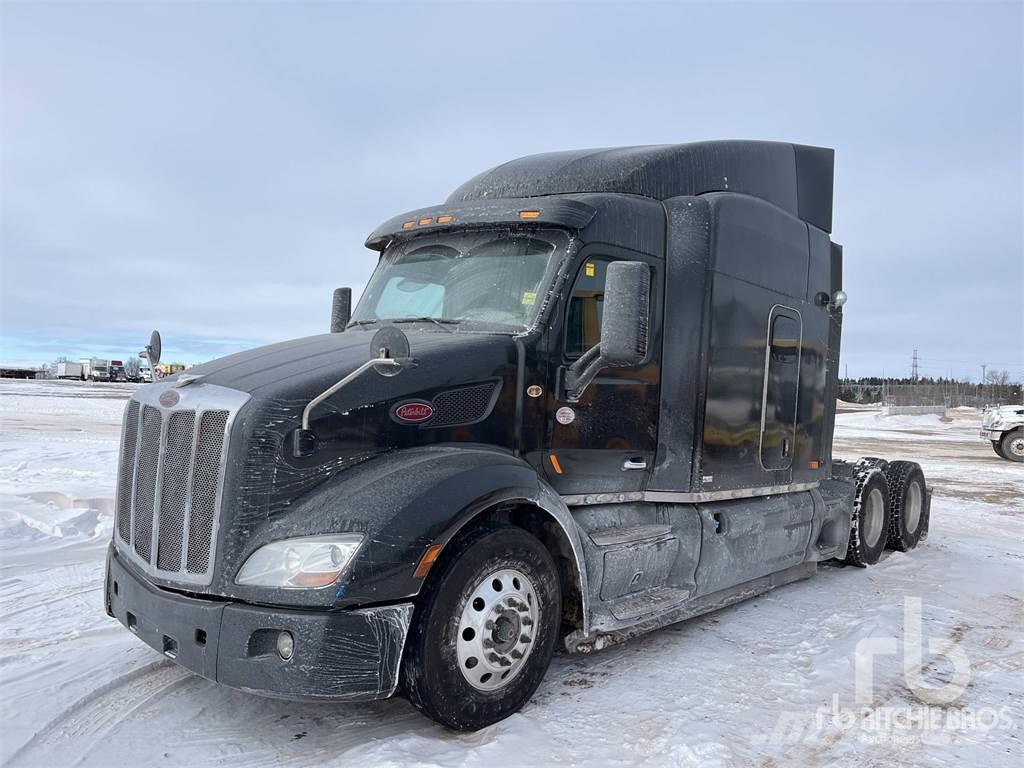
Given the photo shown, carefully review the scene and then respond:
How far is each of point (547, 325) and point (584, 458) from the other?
0.88m

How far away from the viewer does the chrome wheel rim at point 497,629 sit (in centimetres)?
388

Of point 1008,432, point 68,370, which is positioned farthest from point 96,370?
point 1008,432

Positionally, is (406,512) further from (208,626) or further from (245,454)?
(208,626)

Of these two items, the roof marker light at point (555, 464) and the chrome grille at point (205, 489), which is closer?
the chrome grille at point (205, 489)

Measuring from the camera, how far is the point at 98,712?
3.96 metres

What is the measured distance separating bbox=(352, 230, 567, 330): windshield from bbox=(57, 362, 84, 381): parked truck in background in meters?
100

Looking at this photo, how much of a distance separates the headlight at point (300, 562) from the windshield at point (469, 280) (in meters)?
1.75

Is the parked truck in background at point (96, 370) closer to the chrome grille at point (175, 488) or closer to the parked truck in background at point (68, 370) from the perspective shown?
the parked truck in background at point (68, 370)

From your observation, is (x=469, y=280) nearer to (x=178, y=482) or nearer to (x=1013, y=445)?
(x=178, y=482)

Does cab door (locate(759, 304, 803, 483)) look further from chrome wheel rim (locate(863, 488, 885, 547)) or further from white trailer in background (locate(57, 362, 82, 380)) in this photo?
white trailer in background (locate(57, 362, 82, 380))

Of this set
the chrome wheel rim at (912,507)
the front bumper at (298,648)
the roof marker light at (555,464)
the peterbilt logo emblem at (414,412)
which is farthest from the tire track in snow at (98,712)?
the chrome wheel rim at (912,507)

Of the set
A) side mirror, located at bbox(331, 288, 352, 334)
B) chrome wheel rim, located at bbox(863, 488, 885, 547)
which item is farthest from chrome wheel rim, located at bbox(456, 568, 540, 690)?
chrome wheel rim, located at bbox(863, 488, 885, 547)

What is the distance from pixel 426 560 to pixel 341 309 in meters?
3.28

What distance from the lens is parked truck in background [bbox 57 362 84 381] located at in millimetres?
92688
